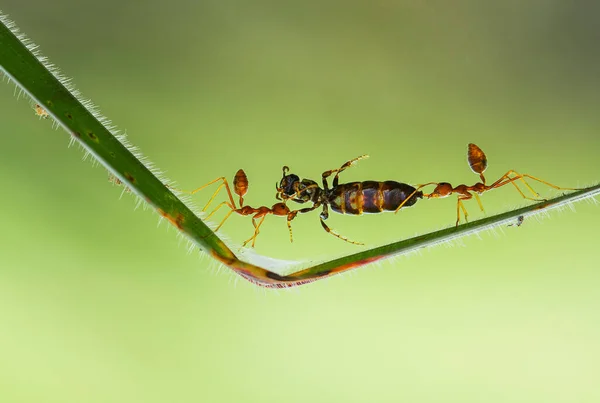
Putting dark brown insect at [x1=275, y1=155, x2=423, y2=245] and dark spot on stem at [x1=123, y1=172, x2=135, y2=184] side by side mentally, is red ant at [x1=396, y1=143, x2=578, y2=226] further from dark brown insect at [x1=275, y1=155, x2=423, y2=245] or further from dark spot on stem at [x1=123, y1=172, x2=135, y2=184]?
dark spot on stem at [x1=123, y1=172, x2=135, y2=184]

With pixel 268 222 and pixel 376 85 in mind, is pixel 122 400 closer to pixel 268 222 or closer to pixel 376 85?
pixel 268 222

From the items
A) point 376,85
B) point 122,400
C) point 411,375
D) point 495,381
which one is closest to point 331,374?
point 411,375

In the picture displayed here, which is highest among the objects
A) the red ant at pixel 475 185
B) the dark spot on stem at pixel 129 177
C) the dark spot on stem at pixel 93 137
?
the red ant at pixel 475 185

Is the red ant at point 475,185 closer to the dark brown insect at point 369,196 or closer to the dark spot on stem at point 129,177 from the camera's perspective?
the dark brown insect at point 369,196

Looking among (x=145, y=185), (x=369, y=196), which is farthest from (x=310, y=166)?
(x=145, y=185)

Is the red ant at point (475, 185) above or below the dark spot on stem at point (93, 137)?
above

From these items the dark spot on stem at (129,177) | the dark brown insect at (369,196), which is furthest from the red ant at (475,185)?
the dark spot on stem at (129,177)

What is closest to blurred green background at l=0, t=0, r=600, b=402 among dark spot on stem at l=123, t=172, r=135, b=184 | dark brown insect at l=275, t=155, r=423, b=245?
dark brown insect at l=275, t=155, r=423, b=245
